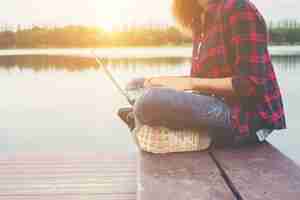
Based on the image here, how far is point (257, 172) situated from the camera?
7.22 ft

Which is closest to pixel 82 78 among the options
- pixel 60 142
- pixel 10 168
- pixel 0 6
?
pixel 60 142

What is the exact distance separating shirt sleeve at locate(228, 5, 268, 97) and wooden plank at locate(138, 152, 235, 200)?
328 millimetres

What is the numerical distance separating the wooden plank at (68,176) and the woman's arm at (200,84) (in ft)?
1.42

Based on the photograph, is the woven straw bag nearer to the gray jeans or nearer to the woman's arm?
the gray jeans

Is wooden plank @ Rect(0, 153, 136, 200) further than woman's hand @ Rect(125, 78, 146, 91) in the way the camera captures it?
Answer: No

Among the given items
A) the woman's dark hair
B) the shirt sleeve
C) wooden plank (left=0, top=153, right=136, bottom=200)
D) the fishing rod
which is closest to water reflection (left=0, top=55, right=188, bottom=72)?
the fishing rod

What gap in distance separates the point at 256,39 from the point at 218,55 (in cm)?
18

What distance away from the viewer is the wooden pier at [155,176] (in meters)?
1.97

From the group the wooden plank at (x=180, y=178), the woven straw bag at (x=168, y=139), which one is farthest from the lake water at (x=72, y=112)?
the wooden plank at (x=180, y=178)

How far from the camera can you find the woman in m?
2.45

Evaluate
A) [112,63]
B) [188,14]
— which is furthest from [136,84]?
[112,63]

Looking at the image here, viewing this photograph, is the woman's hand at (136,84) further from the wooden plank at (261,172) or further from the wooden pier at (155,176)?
the wooden plank at (261,172)

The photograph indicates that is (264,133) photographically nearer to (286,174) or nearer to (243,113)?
(243,113)

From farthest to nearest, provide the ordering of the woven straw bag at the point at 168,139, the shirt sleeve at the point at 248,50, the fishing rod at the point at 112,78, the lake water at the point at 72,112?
1. the lake water at the point at 72,112
2. the fishing rod at the point at 112,78
3. the woven straw bag at the point at 168,139
4. the shirt sleeve at the point at 248,50
